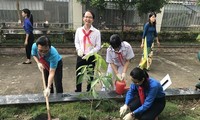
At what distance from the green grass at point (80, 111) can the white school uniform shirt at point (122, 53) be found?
2.42 ft

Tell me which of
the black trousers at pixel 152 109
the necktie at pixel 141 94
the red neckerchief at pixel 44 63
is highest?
the red neckerchief at pixel 44 63

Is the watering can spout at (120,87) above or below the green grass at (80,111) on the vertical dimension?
above

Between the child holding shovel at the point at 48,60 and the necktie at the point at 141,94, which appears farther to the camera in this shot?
the child holding shovel at the point at 48,60

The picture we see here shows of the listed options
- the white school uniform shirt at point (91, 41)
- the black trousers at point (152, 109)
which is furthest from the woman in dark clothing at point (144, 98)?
the white school uniform shirt at point (91, 41)

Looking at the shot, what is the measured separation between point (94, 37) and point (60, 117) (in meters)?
1.56

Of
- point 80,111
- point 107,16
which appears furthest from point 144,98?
point 107,16

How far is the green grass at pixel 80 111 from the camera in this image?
11.0 ft

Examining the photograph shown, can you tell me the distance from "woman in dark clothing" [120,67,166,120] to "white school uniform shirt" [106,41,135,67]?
0.91 meters

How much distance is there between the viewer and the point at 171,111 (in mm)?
3607

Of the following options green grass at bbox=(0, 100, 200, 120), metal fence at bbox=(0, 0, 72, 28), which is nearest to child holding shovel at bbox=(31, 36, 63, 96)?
green grass at bbox=(0, 100, 200, 120)

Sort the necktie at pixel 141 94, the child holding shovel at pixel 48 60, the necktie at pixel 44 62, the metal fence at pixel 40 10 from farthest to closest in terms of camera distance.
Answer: the metal fence at pixel 40 10
the necktie at pixel 44 62
the child holding shovel at pixel 48 60
the necktie at pixel 141 94

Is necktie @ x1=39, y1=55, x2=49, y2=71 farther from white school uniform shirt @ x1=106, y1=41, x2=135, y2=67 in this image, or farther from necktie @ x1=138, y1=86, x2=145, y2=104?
necktie @ x1=138, y1=86, x2=145, y2=104

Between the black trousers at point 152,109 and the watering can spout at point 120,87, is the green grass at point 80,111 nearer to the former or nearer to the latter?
the watering can spout at point 120,87

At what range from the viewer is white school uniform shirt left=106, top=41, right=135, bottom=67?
393 centimetres
